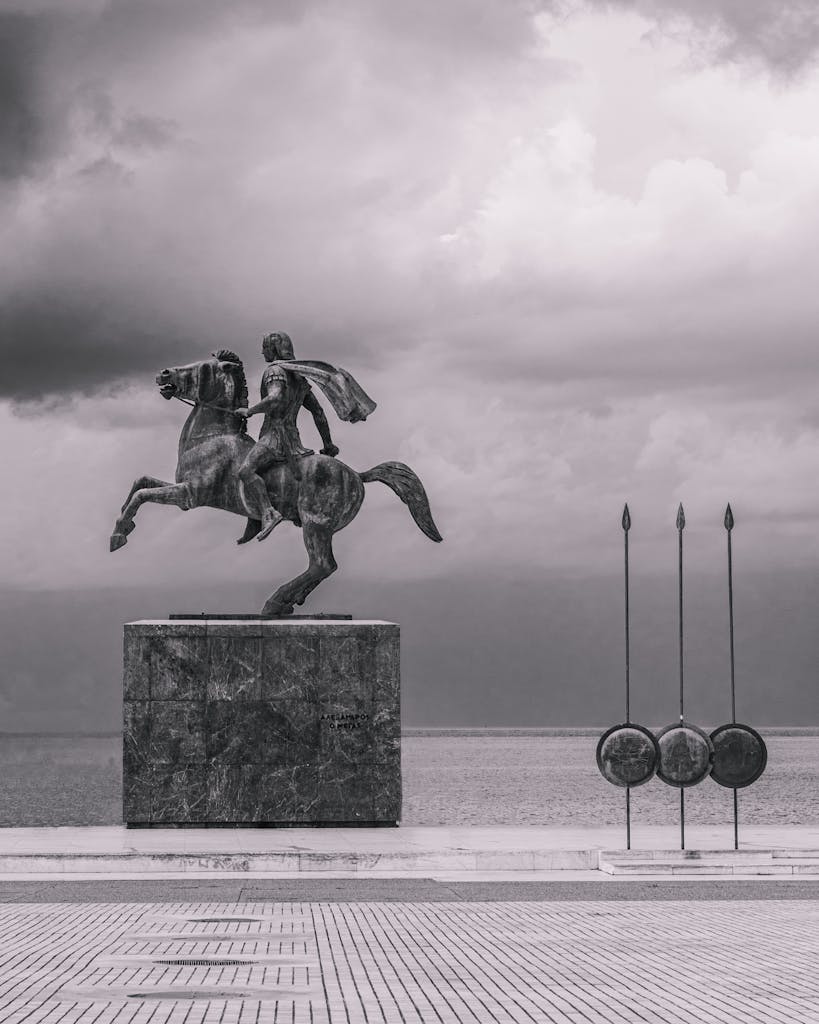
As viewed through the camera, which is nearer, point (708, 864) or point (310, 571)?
point (708, 864)

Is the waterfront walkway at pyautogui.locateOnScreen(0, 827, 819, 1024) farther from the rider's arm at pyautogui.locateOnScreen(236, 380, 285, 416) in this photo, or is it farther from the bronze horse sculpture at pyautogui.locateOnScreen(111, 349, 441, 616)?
the rider's arm at pyautogui.locateOnScreen(236, 380, 285, 416)

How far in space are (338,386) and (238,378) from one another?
1298 mm

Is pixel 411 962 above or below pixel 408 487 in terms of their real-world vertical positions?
below

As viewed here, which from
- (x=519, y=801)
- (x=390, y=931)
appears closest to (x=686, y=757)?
(x=390, y=931)

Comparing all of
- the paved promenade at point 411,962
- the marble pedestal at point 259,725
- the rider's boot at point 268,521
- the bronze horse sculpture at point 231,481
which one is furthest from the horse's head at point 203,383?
the paved promenade at point 411,962

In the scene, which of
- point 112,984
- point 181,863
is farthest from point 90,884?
point 112,984

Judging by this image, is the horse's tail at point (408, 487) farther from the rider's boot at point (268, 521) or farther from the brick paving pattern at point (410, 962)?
the brick paving pattern at point (410, 962)

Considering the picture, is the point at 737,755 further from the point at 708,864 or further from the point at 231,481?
the point at 231,481

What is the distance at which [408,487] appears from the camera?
853 inches

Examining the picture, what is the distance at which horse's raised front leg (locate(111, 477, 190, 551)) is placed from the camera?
20.7 meters

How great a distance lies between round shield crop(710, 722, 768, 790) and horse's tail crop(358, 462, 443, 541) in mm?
5436

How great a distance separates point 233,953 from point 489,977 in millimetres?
1846

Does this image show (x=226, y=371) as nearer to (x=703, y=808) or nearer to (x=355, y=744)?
(x=355, y=744)

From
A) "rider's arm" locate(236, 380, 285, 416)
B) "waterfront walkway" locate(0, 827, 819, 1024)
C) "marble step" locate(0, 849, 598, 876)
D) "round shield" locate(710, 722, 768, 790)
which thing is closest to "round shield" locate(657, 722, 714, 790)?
"round shield" locate(710, 722, 768, 790)
